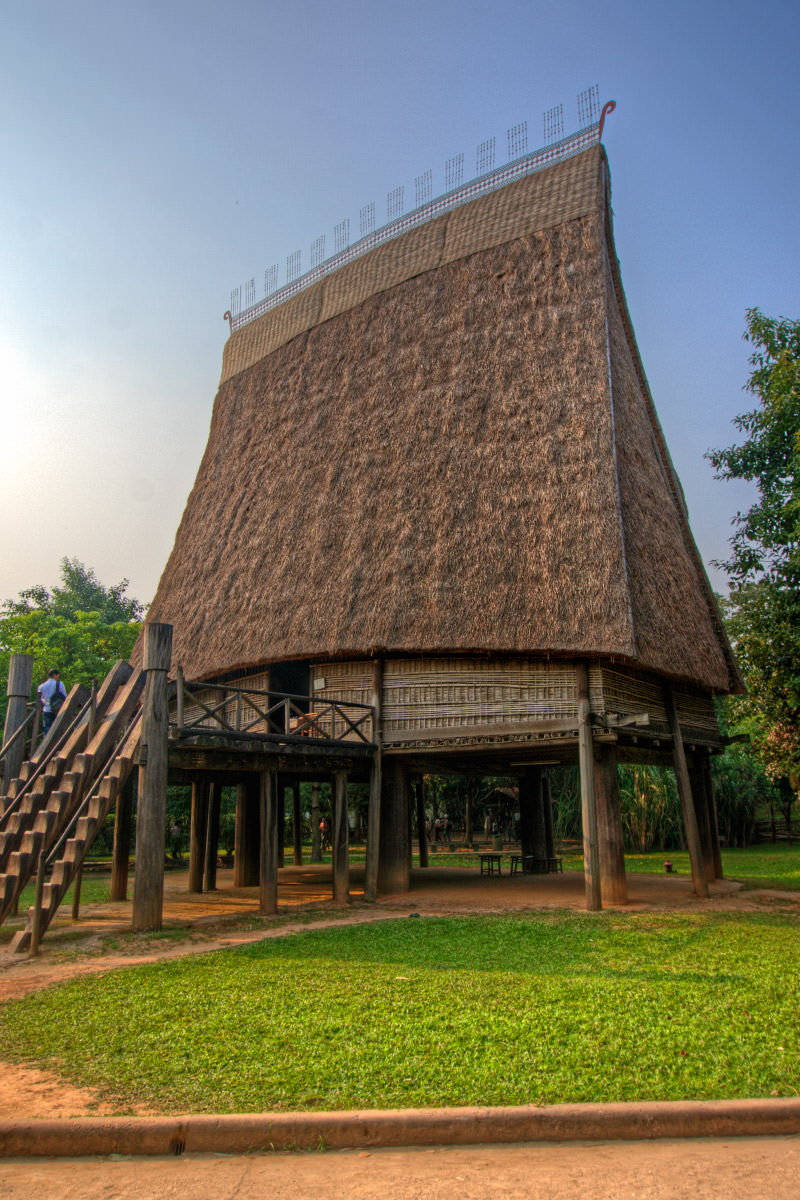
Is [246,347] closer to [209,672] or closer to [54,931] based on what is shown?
[209,672]

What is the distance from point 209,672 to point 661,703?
27.4 feet

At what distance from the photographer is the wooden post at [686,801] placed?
13.0 meters

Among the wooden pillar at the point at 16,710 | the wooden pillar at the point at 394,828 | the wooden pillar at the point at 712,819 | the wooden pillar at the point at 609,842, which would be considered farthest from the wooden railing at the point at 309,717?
the wooden pillar at the point at 712,819

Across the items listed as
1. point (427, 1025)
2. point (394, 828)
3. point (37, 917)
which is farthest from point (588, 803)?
point (37, 917)

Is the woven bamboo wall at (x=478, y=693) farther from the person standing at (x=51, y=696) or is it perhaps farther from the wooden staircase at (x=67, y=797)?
the person standing at (x=51, y=696)

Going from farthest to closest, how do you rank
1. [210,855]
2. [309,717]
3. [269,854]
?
[210,855] → [309,717] → [269,854]

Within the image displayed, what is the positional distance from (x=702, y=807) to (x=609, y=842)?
5.45m

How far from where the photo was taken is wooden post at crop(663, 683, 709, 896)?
42.8ft

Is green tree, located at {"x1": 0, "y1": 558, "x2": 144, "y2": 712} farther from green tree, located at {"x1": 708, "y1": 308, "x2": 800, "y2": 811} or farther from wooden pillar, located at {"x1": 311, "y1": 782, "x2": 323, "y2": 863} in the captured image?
green tree, located at {"x1": 708, "y1": 308, "x2": 800, "y2": 811}

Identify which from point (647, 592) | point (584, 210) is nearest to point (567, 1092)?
point (647, 592)

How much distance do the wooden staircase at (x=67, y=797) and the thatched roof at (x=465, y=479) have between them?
12.1 feet

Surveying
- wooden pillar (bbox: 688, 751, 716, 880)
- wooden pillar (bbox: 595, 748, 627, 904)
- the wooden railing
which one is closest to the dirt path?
the wooden railing

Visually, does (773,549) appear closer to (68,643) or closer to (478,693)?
(478,693)

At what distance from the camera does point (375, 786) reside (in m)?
13.3
